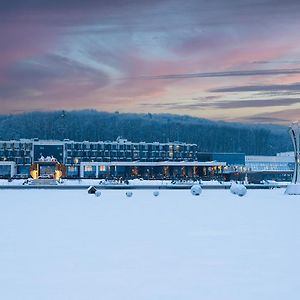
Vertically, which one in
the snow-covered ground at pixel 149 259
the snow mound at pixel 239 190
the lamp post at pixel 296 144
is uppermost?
the lamp post at pixel 296 144

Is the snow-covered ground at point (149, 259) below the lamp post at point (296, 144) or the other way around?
below

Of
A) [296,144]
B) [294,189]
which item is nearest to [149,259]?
[294,189]

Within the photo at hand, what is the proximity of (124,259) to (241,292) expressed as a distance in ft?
14.2

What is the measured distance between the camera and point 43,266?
46.7ft

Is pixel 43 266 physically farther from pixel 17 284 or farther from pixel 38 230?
pixel 38 230

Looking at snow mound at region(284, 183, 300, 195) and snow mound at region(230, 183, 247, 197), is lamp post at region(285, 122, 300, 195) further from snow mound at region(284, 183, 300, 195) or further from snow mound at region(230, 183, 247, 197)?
snow mound at region(230, 183, 247, 197)

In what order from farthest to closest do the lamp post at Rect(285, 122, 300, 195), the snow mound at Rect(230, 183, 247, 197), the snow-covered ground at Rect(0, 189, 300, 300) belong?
the lamp post at Rect(285, 122, 300, 195), the snow mound at Rect(230, 183, 247, 197), the snow-covered ground at Rect(0, 189, 300, 300)

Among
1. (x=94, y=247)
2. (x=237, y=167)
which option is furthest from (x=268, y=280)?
(x=237, y=167)

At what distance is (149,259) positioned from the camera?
15.2 metres

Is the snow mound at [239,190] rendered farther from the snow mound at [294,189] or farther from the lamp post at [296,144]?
the lamp post at [296,144]

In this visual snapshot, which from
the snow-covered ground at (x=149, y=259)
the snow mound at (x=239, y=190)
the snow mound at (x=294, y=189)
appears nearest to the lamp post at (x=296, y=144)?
the snow mound at (x=294, y=189)

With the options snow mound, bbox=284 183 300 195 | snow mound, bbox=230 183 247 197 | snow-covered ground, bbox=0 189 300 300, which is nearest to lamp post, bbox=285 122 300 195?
snow mound, bbox=284 183 300 195

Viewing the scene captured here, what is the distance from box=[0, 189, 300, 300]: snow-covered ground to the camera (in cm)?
1170

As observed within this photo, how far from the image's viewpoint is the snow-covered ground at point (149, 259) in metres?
11.7
